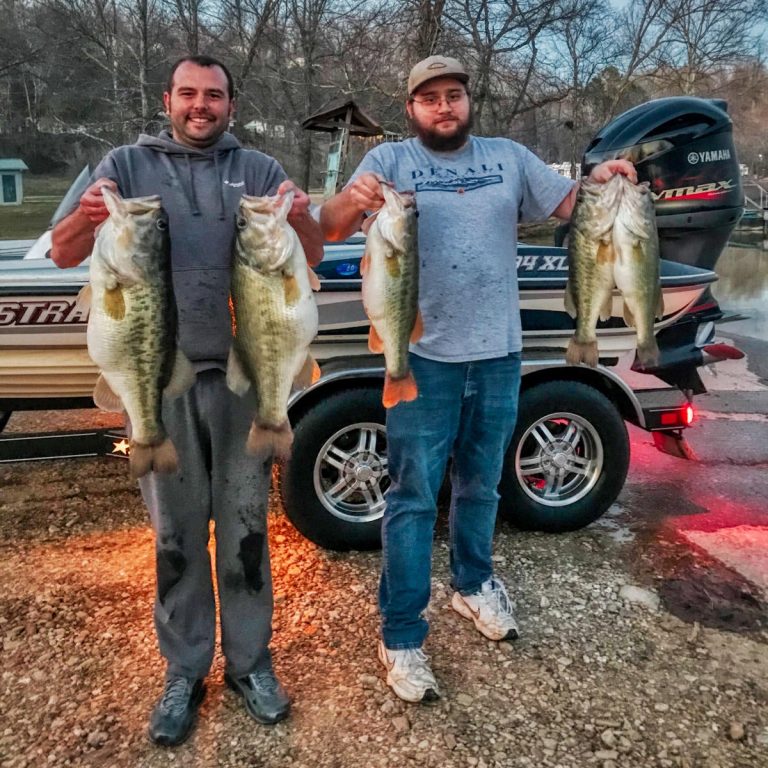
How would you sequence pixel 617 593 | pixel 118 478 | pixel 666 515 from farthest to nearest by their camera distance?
pixel 118 478, pixel 666 515, pixel 617 593

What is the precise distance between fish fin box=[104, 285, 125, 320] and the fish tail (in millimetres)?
439

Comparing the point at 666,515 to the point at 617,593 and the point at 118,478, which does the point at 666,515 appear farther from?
the point at 118,478

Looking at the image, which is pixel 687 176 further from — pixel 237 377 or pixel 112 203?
pixel 112 203

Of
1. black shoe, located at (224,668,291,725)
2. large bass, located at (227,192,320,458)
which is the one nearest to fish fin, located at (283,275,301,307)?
large bass, located at (227,192,320,458)

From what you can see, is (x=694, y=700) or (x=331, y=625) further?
(x=331, y=625)

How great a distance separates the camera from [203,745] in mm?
2729

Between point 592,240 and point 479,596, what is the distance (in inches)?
66.0

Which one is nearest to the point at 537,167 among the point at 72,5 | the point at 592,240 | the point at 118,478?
the point at 592,240

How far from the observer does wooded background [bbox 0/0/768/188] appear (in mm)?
18688

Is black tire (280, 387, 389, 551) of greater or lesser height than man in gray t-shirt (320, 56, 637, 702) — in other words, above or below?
below

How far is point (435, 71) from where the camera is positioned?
282cm

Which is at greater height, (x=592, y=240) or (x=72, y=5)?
(x=72, y=5)

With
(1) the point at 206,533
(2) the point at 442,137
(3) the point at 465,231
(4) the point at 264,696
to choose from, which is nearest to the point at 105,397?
(1) the point at 206,533

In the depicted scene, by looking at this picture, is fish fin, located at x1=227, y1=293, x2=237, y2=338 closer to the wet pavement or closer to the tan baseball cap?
the tan baseball cap
